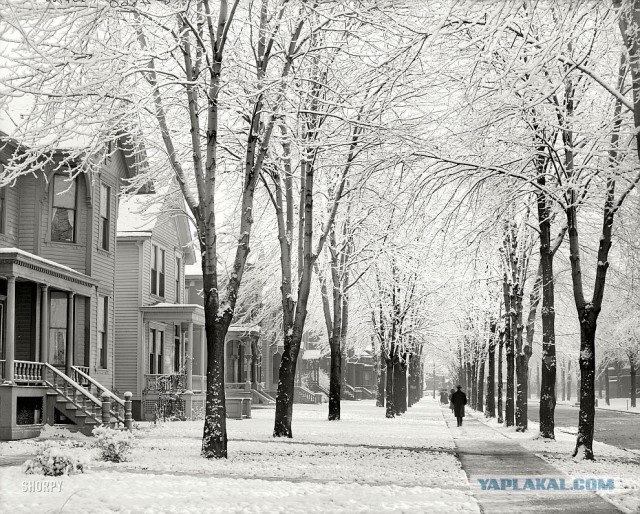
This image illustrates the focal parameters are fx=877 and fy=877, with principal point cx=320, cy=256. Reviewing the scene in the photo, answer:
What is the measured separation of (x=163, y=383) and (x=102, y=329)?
427 centimetres

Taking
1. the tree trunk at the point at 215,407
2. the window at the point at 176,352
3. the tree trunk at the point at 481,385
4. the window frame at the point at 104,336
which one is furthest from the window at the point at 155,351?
the tree trunk at the point at 481,385

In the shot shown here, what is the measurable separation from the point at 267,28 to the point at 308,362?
191 feet

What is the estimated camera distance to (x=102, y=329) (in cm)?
2892

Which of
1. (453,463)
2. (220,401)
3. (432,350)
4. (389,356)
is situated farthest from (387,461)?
(432,350)

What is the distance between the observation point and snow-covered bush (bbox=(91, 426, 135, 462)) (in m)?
13.6

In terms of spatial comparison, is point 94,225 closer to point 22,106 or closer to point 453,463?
point 22,106

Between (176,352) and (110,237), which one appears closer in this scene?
(110,237)

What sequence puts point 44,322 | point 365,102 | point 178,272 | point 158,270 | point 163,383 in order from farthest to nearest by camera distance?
point 178,272, point 158,270, point 163,383, point 44,322, point 365,102

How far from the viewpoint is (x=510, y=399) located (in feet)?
101

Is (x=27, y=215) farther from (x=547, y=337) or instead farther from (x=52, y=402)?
(x=547, y=337)

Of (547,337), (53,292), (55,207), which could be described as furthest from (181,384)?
(547,337)

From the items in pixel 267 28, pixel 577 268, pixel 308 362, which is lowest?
pixel 308 362

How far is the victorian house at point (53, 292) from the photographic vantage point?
69.9ft

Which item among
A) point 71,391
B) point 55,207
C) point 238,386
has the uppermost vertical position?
point 55,207
